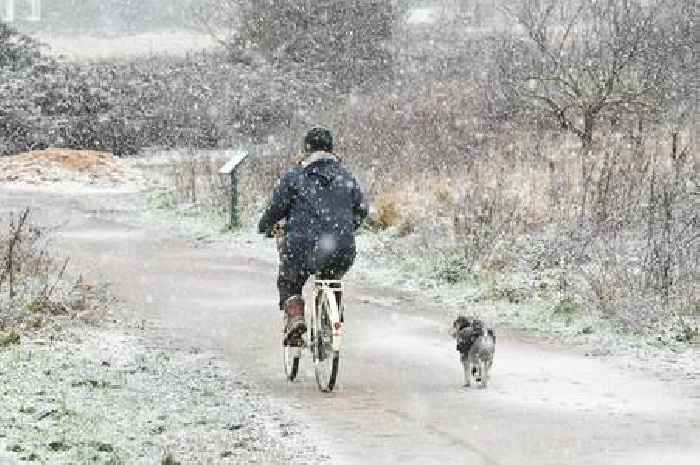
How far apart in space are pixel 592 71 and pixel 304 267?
1480 centimetres

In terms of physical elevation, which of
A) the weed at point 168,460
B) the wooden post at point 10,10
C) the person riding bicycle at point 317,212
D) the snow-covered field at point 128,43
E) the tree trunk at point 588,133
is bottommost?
the weed at point 168,460

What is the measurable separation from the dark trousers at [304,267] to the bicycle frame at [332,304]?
76mm

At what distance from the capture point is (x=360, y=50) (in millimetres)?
40875

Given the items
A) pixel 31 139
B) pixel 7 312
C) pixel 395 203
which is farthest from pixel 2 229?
pixel 31 139

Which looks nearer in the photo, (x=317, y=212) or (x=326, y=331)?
(x=317, y=212)

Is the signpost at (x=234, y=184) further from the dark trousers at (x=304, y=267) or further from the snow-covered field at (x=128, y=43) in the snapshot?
the snow-covered field at (x=128, y=43)

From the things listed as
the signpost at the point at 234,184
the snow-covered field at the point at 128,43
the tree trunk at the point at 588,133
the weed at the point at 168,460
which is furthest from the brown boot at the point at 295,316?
the snow-covered field at the point at 128,43

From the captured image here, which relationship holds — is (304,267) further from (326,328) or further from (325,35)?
(325,35)

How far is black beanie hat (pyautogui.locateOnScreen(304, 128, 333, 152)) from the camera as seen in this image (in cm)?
948

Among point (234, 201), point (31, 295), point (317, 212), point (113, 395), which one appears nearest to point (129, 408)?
point (113, 395)

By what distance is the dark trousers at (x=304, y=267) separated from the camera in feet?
31.0

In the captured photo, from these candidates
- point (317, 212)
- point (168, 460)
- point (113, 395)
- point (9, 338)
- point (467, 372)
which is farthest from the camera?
point (9, 338)

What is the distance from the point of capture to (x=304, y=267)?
378 inches

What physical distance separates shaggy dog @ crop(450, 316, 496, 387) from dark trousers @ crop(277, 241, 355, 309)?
1.03 m
